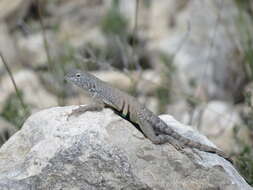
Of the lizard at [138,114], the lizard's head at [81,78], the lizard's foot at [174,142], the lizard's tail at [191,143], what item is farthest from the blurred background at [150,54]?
the lizard's foot at [174,142]

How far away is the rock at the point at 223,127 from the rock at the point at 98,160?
3165 millimetres

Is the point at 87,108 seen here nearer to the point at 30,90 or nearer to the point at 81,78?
the point at 81,78

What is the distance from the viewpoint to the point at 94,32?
13.0 meters

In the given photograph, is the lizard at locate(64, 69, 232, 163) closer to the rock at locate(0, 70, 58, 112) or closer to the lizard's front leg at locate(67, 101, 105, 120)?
the lizard's front leg at locate(67, 101, 105, 120)

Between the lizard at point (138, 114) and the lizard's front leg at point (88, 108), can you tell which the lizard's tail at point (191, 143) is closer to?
the lizard at point (138, 114)

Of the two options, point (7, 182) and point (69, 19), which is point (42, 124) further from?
point (69, 19)

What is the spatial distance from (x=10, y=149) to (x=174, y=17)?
8.62 m

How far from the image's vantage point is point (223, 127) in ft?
28.6

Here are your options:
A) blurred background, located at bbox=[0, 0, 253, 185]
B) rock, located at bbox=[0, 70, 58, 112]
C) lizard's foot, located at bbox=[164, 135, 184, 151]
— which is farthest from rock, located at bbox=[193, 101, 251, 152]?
lizard's foot, located at bbox=[164, 135, 184, 151]

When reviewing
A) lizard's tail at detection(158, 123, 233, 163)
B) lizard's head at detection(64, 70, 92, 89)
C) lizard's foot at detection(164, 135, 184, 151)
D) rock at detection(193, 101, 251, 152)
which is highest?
lizard's head at detection(64, 70, 92, 89)

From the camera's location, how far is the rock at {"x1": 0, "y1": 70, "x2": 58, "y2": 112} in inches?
388

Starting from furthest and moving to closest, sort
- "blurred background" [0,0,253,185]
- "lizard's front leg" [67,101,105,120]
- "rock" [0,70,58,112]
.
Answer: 1. "rock" [0,70,58,112]
2. "blurred background" [0,0,253,185]
3. "lizard's front leg" [67,101,105,120]

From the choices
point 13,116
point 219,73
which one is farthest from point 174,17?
point 13,116

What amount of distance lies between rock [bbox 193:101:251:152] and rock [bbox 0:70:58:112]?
2.38 meters
